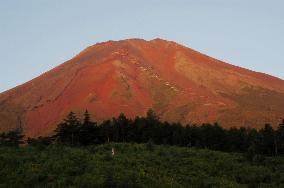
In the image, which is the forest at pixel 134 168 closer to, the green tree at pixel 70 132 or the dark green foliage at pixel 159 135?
the dark green foliage at pixel 159 135

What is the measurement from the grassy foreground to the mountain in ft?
269

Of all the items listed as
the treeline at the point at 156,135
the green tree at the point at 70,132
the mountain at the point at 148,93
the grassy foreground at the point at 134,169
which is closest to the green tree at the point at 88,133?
the treeline at the point at 156,135

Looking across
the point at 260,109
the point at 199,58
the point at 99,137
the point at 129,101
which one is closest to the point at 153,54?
the point at 199,58

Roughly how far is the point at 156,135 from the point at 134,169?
27.0m

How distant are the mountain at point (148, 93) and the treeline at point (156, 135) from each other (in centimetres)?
5981

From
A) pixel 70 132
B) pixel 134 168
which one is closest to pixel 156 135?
pixel 70 132

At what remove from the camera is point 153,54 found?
644 ft

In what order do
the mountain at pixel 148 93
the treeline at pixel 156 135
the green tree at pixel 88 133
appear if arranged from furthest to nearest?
the mountain at pixel 148 93, the green tree at pixel 88 133, the treeline at pixel 156 135

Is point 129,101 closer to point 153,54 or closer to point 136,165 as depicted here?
point 153,54

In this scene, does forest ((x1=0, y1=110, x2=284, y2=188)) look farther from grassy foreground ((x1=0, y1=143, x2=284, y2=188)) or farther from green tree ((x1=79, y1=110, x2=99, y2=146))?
green tree ((x1=79, y1=110, x2=99, y2=146))

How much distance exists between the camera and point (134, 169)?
1174 inches

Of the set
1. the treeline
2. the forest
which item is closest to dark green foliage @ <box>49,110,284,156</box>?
the treeline

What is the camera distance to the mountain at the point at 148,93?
130 m

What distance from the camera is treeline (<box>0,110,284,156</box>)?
52969 millimetres
